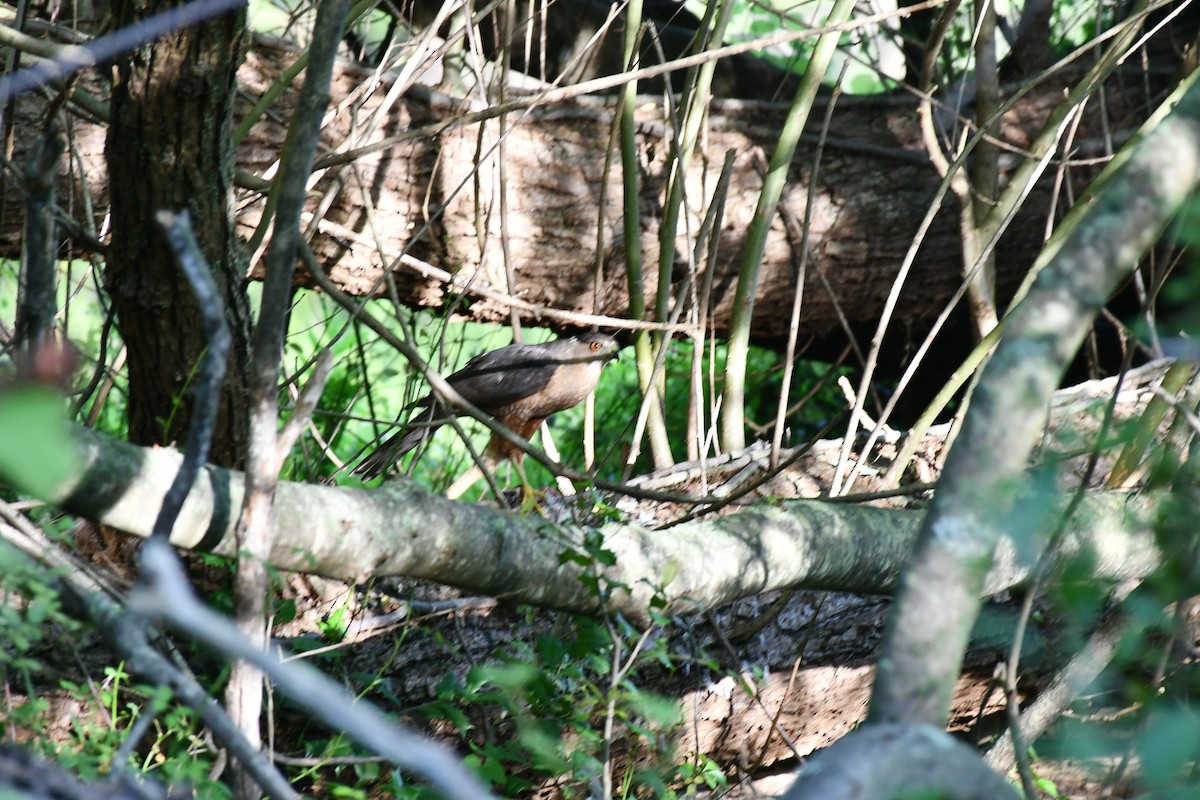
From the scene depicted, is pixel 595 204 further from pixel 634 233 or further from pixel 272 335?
pixel 272 335

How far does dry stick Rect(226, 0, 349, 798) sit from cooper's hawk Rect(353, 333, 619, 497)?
2.89 metres

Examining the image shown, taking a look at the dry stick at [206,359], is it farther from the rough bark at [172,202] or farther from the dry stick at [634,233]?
the dry stick at [634,233]

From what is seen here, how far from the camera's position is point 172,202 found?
2.43 m

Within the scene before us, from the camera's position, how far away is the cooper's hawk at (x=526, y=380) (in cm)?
489

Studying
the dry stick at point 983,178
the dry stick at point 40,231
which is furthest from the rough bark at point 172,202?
the dry stick at point 983,178

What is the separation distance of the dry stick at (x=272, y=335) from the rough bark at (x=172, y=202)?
618 mm

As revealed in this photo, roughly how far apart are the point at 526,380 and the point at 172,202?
264cm

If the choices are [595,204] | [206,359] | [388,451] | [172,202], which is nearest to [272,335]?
[206,359]

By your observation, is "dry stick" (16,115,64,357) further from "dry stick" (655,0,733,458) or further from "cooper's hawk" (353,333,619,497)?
"cooper's hawk" (353,333,619,497)

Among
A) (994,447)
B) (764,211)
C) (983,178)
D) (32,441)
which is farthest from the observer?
(983,178)

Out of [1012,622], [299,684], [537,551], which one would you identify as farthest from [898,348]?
[299,684]

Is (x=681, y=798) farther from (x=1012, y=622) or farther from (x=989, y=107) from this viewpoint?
(x=989, y=107)

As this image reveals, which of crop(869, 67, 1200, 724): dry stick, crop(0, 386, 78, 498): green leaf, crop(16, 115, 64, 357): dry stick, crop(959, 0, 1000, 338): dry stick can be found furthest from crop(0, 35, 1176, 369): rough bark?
crop(0, 386, 78, 498): green leaf

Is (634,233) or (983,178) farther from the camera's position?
(983,178)
